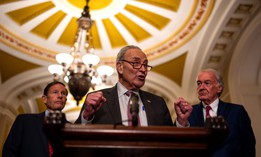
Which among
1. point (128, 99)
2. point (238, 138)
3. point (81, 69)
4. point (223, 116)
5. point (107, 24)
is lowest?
point (238, 138)

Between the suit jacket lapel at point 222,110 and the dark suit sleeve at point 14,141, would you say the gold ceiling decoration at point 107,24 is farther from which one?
the dark suit sleeve at point 14,141

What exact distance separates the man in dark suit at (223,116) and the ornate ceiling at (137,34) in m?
3.83

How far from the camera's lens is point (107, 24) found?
8602 mm

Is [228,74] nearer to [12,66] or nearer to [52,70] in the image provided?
[52,70]

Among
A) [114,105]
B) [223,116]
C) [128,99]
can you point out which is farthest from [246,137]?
[114,105]

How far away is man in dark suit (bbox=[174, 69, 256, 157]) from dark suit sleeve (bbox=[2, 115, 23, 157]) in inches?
55.0

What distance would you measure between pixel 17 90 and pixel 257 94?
6.60m

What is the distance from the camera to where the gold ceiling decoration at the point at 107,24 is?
7.66 meters

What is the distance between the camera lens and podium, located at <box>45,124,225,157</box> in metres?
1.57

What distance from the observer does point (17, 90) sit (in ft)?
32.4

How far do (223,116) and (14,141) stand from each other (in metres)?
1.75

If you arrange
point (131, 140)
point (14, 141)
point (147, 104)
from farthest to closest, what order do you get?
point (14, 141), point (147, 104), point (131, 140)

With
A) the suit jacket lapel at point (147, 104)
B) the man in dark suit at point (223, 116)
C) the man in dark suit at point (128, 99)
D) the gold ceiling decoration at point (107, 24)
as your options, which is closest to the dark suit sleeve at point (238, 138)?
the man in dark suit at point (223, 116)

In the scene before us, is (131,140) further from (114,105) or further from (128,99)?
(128,99)
